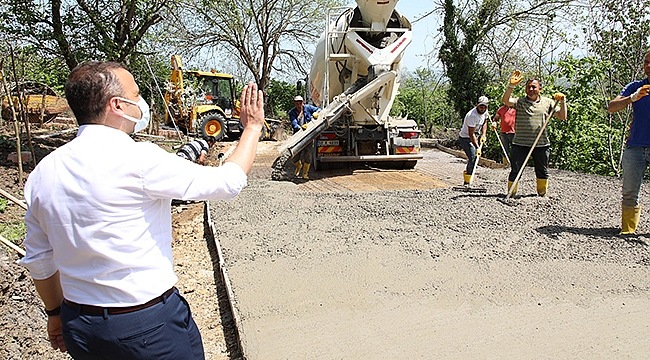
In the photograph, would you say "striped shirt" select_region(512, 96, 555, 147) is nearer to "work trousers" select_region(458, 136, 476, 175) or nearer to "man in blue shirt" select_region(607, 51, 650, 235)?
"work trousers" select_region(458, 136, 476, 175)

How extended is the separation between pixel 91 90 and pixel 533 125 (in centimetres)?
633

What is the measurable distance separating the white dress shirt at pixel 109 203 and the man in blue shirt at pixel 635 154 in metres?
4.73

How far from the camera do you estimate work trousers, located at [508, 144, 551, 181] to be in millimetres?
7164

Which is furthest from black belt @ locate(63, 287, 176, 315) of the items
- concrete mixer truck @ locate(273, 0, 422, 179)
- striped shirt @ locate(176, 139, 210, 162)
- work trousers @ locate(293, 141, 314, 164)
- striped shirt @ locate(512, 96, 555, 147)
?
work trousers @ locate(293, 141, 314, 164)

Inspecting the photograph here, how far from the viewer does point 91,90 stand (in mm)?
1887

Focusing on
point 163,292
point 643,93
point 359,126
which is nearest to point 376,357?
point 163,292

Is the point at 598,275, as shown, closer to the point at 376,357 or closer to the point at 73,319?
the point at 376,357

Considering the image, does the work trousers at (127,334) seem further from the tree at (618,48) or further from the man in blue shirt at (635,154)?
the tree at (618,48)

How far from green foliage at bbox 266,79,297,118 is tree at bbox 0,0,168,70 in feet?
65.8

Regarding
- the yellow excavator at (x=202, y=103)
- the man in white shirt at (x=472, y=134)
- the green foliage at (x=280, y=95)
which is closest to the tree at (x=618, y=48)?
the man in white shirt at (x=472, y=134)

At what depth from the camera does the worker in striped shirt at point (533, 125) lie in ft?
23.0

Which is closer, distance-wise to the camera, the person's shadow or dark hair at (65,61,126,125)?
dark hair at (65,61,126,125)

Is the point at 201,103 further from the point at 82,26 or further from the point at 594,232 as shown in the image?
the point at 594,232

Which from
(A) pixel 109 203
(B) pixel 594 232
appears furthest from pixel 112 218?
(B) pixel 594 232
